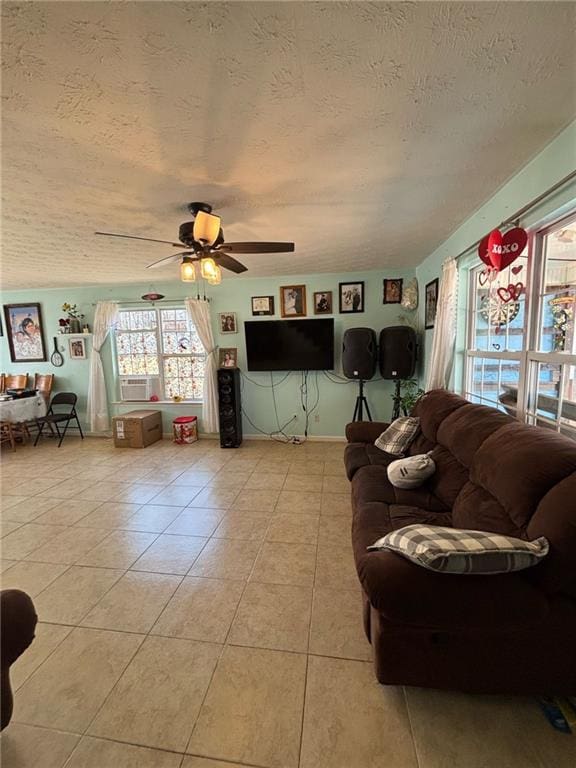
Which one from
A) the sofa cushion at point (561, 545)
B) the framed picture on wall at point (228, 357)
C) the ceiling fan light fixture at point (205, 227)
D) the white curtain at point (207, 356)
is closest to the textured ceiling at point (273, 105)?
the ceiling fan light fixture at point (205, 227)

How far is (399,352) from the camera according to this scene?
12.2ft

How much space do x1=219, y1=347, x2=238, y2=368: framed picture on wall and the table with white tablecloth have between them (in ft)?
9.36

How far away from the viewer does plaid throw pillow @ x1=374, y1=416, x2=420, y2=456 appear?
102 inches

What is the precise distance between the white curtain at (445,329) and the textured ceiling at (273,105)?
22.5 inches

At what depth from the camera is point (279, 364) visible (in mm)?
4352

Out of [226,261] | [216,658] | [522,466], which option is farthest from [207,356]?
[522,466]

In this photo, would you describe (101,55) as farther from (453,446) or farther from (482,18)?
(453,446)

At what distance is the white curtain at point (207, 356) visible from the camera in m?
4.51

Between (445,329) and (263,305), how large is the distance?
252 cm

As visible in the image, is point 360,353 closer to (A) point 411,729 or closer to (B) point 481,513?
(B) point 481,513

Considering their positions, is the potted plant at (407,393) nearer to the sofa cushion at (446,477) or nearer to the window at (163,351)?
the sofa cushion at (446,477)

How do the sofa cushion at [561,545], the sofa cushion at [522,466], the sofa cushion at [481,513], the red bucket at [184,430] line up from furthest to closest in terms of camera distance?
the red bucket at [184,430], the sofa cushion at [481,513], the sofa cushion at [522,466], the sofa cushion at [561,545]

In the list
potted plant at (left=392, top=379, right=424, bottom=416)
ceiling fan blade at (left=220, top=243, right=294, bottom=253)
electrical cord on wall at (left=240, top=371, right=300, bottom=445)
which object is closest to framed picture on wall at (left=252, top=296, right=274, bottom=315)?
electrical cord on wall at (left=240, top=371, right=300, bottom=445)

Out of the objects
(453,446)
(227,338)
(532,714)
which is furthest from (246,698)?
(227,338)
